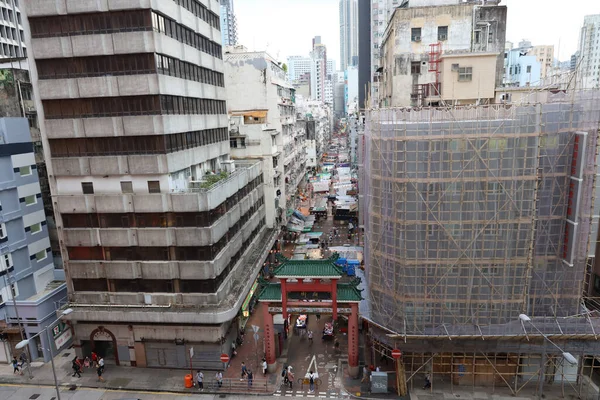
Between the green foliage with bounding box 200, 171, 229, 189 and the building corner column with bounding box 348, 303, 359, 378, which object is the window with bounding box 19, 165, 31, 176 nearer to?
the green foliage with bounding box 200, 171, 229, 189

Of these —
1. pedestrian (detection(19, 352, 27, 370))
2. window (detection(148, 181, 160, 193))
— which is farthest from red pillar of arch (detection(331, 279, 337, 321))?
pedestrian (detection(19, 352, 27, 370))

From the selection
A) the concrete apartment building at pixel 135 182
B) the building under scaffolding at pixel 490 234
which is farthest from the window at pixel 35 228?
the building under scaffolding at pixel 490 234

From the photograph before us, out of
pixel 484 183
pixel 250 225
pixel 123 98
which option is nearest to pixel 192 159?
pixel 123 98

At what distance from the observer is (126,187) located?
94.4 ft

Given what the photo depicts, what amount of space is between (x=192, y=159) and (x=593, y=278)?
32.6 m

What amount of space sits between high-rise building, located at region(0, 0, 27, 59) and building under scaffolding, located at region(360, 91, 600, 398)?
66.9 metres

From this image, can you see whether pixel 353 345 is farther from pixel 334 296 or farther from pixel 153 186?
pixel 153 186

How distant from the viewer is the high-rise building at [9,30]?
6438cm

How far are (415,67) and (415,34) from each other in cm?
279

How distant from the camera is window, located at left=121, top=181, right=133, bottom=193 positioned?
28653 millimetres

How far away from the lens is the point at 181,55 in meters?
29.3

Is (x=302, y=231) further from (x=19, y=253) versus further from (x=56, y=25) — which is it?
(x=56, y=25)

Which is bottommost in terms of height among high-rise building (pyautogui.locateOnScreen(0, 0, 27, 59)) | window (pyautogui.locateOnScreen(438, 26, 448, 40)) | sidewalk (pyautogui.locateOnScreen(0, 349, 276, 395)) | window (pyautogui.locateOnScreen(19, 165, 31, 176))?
sidewalk (pyautogui.locateOnScreen(0, 349, 276, 395))

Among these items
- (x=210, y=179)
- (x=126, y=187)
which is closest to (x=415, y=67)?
(x=210, y=179)
